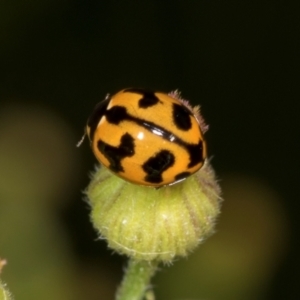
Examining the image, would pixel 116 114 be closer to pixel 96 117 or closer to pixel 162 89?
pixel 96 117

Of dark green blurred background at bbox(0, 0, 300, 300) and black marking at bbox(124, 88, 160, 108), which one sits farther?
dark green blurred background at bbox(0, 0, 300, 300)

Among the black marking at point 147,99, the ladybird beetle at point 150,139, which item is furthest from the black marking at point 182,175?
the black marking at point 147,99

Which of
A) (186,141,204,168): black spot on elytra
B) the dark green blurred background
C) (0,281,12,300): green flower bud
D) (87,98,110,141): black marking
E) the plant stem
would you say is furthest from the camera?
the dark green blurred background

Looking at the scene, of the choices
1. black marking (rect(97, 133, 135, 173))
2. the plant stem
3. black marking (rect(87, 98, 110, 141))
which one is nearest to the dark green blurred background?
the plant stem

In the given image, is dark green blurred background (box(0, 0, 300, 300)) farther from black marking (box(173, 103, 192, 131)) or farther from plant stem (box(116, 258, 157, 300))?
black marking (box(173, 103, 192, 131))

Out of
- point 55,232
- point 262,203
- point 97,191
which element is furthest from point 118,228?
point 262,203

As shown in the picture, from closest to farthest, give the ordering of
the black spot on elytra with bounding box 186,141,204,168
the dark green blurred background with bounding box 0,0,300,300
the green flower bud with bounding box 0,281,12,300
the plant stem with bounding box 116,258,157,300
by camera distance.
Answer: the green flower bud with bounding box 0,281,12,300 → the black spot on elytra with bounding box 186,141,204,168 → the plant stem with bounding box 116,258,157,300 → the dark green blurred background with bounding box 0,0,300,300

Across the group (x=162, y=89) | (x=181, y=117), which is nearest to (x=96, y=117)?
(x=181, y=117)

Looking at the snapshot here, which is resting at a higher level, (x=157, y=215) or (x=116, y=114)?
(x=116, y=114)
